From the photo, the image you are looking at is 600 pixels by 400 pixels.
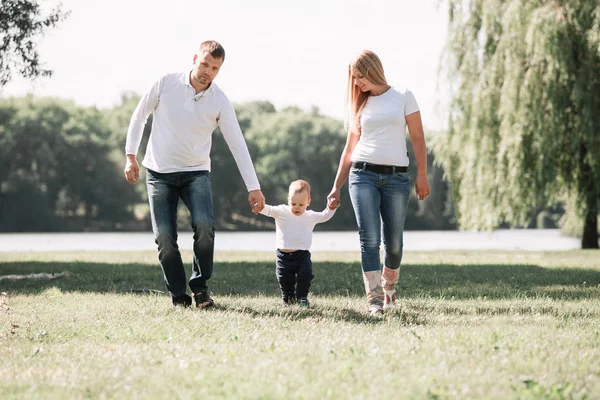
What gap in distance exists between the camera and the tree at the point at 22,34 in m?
13.8

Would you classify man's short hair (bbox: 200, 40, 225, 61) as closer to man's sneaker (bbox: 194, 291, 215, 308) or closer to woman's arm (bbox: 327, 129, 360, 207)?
woman's arm (bbox: 327, 129, 360, 207)

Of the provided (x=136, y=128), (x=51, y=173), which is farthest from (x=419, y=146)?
(x=51, y=173)

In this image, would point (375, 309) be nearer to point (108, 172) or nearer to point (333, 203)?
point (333, 203)

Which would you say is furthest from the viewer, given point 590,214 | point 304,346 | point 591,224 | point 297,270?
point 591,224

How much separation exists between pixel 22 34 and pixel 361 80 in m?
9.58

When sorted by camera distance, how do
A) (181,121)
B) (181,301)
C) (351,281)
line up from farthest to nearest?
(351,281) → (181,301) → (181,121)

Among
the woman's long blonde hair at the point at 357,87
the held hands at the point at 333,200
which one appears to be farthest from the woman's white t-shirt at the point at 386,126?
the held hands at the point at 333,200

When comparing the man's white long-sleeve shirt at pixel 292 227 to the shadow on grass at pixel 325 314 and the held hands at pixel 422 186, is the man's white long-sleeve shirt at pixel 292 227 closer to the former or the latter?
the shadow on grass at pixel 325 314

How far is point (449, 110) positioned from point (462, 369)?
17243mm

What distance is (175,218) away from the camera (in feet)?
22.2

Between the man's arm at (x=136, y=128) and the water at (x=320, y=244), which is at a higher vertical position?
the man's arm at (x=136, y=128)

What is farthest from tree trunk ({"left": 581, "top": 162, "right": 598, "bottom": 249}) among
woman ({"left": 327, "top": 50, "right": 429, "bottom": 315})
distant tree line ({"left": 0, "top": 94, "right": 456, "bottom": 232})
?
distant tree line ({"left": 0, "top": 94, "right": 456, "bottom": 232})

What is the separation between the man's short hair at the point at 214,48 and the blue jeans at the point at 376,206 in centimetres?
148

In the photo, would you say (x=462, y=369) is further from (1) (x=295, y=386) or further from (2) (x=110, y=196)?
(2) (x=110, y=196)
